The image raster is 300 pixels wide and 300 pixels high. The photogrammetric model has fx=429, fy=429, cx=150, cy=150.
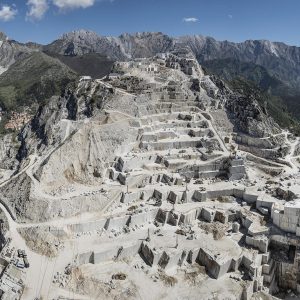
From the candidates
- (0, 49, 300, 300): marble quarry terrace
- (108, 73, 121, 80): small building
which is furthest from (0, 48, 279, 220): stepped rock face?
(108, 73, 121, 80): small building

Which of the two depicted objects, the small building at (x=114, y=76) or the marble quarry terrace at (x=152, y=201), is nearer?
the marble quarry terrace at (x=152, y=201)

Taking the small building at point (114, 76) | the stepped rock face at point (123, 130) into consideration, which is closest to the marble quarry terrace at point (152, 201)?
the stepped rock face at point (123, 130)

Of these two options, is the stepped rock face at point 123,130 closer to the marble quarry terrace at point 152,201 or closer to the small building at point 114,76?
the marble quarry terrace at point 152,201

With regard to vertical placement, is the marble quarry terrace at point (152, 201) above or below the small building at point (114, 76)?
below

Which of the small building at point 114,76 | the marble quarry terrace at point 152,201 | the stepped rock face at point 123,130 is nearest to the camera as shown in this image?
the marble quarry terrace at point 152,201

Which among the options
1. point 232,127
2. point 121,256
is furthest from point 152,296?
point 232,127

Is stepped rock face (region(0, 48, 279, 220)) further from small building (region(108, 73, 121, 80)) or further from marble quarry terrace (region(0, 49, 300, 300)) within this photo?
small building (region(108, 73, 121, 80))

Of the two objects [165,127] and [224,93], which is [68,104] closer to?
[165,127]

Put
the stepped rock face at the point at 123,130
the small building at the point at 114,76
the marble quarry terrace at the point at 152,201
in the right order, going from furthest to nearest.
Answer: the small building at the point at 114,76
the stepped rock face at the point at 123,130
the marble quarry terrace at the point at 152,201

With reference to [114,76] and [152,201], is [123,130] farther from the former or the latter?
[114,76]
